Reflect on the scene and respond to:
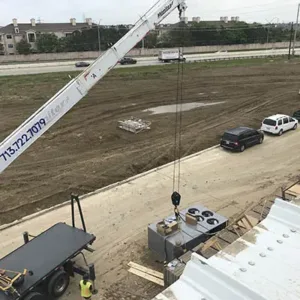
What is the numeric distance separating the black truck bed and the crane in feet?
10.3

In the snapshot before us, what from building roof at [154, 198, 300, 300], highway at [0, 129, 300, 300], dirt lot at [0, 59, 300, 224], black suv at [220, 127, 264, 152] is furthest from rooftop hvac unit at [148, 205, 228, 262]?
black suv at [220, 127, 264, 152]

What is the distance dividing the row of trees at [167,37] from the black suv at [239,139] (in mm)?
60528

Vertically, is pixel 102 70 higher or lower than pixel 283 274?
higher

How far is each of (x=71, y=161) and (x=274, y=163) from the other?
38.9 ft

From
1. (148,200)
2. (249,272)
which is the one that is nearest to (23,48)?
(148,200)

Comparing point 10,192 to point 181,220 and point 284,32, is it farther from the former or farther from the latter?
point 284,32

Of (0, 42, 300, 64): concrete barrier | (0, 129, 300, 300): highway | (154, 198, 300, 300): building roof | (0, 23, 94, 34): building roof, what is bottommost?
(0, 129, 300, 300): highway

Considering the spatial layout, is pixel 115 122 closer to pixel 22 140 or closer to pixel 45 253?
pixel 45 253

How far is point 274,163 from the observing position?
2019 cm

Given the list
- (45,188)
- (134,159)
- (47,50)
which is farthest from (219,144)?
(47,50)

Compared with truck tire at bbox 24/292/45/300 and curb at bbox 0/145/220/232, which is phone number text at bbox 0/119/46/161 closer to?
truck tire at bbox 24/292/45/300

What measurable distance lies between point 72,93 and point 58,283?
5577 millimetres

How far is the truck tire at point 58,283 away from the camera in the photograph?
10.0 meters

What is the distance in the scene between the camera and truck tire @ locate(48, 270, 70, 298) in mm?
10023
